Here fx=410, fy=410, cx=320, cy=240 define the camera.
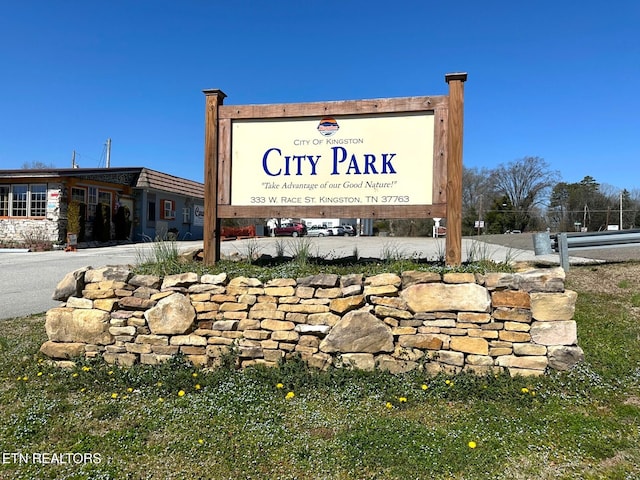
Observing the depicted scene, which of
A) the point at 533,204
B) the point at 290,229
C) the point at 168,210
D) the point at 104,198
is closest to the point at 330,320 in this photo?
the point at 104,198

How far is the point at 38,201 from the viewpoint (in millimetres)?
19016

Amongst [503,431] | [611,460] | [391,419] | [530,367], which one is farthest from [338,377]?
[611,460]

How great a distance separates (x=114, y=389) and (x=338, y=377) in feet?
6.85

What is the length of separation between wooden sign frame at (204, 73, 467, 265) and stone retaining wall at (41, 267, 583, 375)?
776 mm

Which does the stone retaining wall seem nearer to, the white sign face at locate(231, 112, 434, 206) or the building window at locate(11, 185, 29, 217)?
the white sign face at locate(231, 112, 434, 206)

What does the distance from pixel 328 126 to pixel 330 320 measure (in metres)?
2.26

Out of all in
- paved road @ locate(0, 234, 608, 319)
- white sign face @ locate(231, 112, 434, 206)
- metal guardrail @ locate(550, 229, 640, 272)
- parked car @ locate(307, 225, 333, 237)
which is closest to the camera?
white sign face @ locate(231, 112, 434, 206)

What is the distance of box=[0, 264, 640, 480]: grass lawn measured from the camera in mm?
2643

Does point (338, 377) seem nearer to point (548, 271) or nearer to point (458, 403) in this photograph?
point (458, 403)

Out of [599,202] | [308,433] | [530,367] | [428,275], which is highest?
[599,202]

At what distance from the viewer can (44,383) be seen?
12.9 feet

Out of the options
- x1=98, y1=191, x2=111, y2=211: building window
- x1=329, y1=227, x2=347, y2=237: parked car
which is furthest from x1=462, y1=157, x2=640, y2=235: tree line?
x1=98, y1=191, x2=111, y2=211: building window

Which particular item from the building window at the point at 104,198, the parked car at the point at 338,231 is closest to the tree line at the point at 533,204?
the parked car at the point at 338,231

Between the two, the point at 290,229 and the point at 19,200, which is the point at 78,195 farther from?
the point at 290,229
